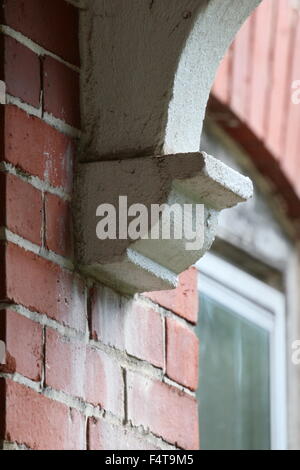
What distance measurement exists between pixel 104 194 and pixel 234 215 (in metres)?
1.61

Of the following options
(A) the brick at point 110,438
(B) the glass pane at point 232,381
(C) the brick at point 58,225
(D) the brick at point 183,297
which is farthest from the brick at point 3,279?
(B) the glass pane at point 232,381

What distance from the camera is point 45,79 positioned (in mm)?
2223

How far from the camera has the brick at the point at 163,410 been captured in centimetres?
229

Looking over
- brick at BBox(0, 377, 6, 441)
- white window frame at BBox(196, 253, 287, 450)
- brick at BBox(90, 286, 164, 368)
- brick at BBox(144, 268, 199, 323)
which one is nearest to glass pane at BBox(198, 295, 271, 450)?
white window frame at BBox(196, 253, 287, 450)

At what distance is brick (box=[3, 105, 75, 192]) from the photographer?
2133 millimetres

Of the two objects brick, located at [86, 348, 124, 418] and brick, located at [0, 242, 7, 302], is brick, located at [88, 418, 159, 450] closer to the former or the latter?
brick, located at [86, 348, 124, 418]

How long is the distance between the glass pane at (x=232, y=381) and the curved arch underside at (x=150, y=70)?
1555 mm

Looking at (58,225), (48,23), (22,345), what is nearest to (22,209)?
(58,225)

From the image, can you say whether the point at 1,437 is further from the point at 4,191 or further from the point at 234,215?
the point at 234,215

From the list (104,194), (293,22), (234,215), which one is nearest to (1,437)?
(104,194)

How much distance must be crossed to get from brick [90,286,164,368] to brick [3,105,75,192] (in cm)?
18

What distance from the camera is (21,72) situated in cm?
217

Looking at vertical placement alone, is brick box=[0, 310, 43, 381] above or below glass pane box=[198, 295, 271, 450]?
below

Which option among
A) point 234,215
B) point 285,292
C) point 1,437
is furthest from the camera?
point 285,292
